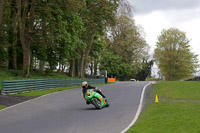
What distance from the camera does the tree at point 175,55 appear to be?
64812 mm

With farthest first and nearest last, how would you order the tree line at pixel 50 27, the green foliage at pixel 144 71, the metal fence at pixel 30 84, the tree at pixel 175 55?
the green foliage at pixel 144 71
the tree at pixel 175 55
the tree line at pixel 50 27
the metal fence at pixel 30 84

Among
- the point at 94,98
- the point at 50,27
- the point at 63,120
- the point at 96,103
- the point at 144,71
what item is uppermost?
the point at 50,27

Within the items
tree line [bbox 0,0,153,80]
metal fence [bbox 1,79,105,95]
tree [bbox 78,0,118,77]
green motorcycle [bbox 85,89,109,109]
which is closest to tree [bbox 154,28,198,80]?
tree line [bbox 0,0,153,80]

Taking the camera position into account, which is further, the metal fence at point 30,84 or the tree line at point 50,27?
the tree line at point 50,27

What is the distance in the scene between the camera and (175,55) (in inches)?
2574

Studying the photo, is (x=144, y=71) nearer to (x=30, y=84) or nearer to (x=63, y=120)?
(x=30, y=84)

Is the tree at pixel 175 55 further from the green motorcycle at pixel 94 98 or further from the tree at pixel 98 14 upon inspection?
the green motorcycle at pixel 94 98

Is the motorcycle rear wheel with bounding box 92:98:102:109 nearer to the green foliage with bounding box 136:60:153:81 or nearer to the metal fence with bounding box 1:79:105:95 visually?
the metal fence with bounding box 1:79:105:95

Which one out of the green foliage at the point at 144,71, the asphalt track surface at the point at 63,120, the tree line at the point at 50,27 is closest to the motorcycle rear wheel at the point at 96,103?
the asphalt track surface at the point at 63,120

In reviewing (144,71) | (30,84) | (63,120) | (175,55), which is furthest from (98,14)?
(144,71)

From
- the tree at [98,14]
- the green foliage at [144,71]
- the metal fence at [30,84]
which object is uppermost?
the tree at [98,14]

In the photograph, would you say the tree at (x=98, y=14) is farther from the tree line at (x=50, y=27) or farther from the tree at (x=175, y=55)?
the tree at (x=175, y=55)

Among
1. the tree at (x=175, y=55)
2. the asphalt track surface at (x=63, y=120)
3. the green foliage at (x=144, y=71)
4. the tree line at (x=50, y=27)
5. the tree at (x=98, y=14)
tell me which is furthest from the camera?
the green foliage at (x=144, y=71)

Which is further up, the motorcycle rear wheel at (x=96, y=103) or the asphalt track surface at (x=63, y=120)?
the motorcycle rear wheel at (x=96, y=103)
